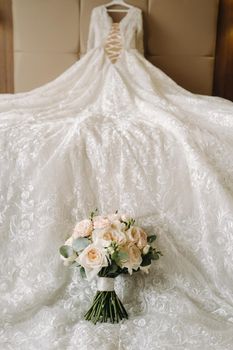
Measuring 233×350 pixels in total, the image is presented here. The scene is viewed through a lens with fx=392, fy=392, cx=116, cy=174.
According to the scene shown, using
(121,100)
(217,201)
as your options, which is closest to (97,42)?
(121,100)

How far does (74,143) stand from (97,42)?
1.25m

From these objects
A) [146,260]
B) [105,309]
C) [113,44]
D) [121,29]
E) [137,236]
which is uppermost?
[121,29]

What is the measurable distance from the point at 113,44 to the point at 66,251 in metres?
1.68

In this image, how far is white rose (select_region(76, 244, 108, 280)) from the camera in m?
1.38

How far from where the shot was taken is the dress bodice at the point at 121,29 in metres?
2.67

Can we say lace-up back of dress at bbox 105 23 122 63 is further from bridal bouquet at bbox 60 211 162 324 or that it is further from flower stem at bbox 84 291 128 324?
flower stem at bbox 84 291 128 324

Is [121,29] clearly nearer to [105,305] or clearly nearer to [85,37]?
[85,37]

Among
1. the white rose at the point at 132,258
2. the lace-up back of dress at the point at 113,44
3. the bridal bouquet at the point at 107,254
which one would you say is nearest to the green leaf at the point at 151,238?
the bridal bouquet at the point at 107,254

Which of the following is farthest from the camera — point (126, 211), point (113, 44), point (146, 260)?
point (113, 44)

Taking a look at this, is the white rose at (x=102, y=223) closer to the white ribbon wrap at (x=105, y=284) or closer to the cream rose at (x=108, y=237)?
the cream rose at (x=108, y=237)

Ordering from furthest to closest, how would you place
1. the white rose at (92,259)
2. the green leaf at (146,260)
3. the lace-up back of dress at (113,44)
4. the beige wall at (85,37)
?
the beige wall at (85,37) → the lace-up back of dress at (113,44) → the green leaf at (146,260) → the white rose at (92,259)

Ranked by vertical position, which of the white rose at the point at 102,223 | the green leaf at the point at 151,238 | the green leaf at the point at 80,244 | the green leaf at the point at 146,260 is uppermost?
the white rose at the point at 102,223

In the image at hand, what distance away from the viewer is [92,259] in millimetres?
1387

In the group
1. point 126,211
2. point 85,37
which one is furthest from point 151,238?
point 85,37
